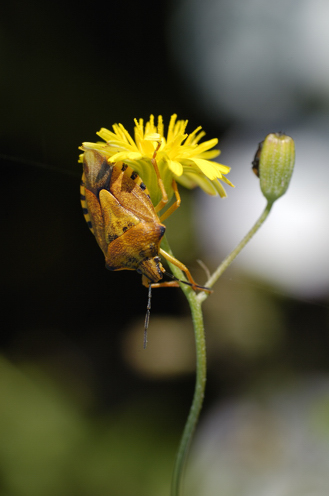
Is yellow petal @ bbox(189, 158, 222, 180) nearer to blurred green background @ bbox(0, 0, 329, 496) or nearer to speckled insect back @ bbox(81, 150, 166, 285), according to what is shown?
speckled insect back @ bbox(81, 150, 166, 285)

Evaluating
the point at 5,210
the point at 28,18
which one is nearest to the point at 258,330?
the point at 5,210

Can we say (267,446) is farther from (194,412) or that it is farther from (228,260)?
(228,260)

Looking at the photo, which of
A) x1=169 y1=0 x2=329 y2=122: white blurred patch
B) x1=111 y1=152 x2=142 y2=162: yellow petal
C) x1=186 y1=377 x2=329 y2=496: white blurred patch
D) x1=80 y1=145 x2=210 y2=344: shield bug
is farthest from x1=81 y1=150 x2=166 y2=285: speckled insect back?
x1=169 y1=0 x2=329 y2=122: white blurred patch

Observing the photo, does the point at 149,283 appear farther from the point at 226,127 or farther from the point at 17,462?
the point at 226,127

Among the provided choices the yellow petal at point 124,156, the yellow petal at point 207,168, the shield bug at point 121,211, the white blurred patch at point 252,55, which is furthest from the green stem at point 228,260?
the white blurred patch at point 252,55

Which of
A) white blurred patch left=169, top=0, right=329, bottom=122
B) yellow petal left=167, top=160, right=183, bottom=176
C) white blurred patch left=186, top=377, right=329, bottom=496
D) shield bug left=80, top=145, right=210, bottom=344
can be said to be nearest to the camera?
yellow petal left=167, top=160, right=183, bottom=176

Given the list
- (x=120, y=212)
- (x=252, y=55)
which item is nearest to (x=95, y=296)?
(x=120, y=212)
